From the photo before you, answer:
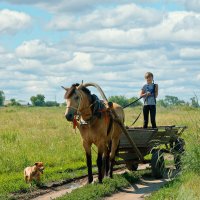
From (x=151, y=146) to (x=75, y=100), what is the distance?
334 cm

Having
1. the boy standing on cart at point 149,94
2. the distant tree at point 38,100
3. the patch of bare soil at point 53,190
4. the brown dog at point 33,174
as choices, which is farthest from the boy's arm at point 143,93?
the distant tree at point 38,100

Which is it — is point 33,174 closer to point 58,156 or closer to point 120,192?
point 120,192

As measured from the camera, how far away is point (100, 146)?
12.7 m

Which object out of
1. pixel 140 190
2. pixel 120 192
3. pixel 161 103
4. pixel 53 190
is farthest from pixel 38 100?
pixel 120 192

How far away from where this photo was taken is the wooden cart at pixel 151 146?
13852 millimetres

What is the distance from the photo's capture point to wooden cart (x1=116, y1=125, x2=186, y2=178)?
13852 mm

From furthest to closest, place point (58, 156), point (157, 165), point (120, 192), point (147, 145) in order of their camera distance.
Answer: point (58, 156)
point (147, 145)
point (157, 165)
point (120, 192)

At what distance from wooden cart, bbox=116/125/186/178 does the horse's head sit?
196 centimetres

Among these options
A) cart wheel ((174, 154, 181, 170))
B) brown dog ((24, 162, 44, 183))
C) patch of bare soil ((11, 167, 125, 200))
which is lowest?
patch of bare soil ((11, 167, 125, 200))

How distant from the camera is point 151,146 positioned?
14.4 meters

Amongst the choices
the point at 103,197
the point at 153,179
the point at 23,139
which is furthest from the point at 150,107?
the point at 23,139

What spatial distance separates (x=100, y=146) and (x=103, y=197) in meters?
1.56

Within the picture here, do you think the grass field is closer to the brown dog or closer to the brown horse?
the brown dog

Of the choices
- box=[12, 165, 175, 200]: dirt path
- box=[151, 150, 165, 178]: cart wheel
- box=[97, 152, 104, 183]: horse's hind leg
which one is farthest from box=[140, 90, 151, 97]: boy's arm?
box=[97, 152, 104, 183]: horse's hind leg
